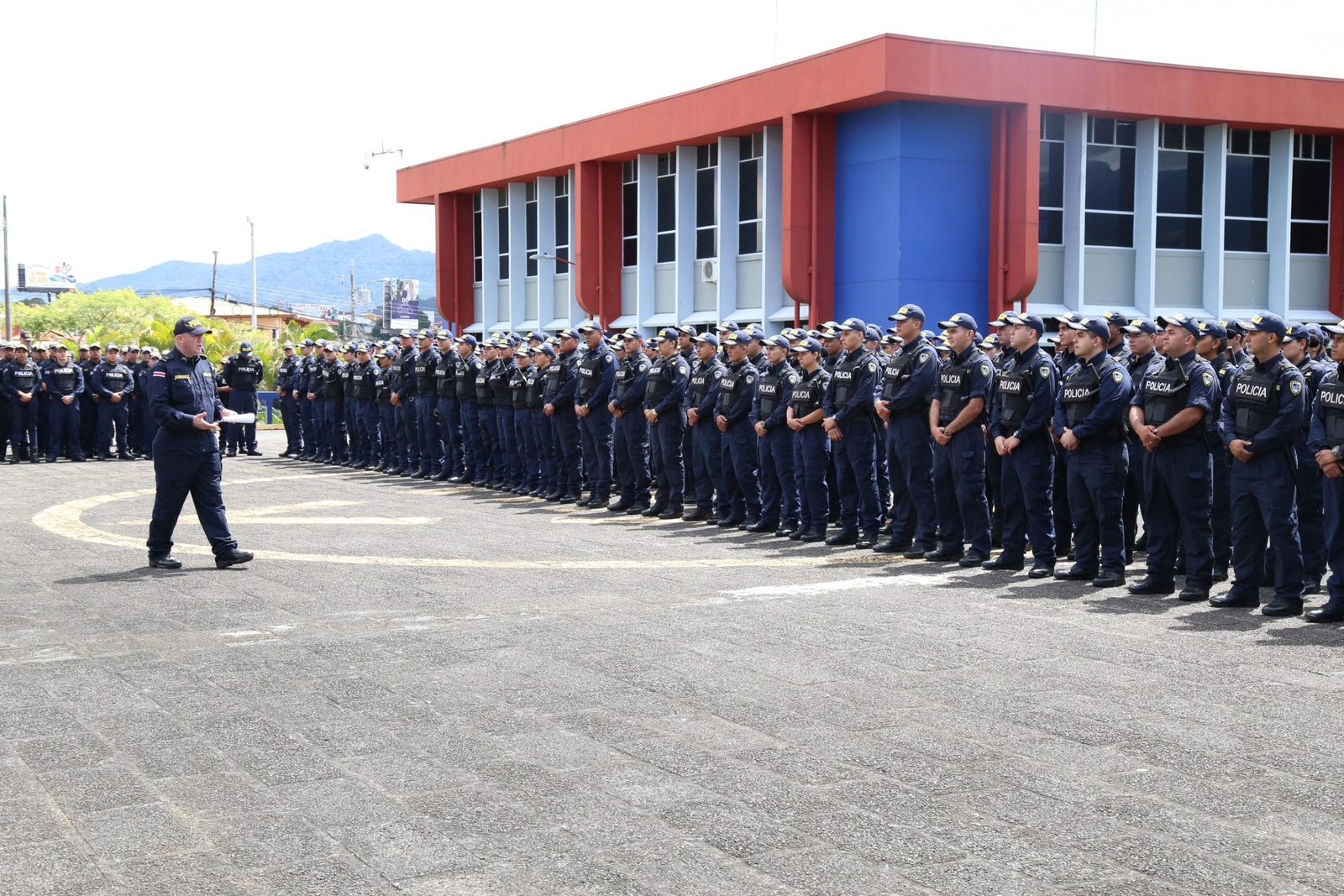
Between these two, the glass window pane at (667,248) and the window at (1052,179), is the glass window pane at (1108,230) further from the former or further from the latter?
the glass window pane at (667,248)

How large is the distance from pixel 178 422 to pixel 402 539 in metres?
2.89

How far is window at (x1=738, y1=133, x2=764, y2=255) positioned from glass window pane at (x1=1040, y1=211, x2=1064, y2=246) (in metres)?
5.88

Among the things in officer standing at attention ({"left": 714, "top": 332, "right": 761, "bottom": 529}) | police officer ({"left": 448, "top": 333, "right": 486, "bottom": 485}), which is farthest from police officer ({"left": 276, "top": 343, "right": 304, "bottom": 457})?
officer standing at attention ({"left": 714, "top": 332, "right": 761, "bottom": 529})

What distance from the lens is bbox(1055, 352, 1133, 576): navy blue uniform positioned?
1106 centimetres

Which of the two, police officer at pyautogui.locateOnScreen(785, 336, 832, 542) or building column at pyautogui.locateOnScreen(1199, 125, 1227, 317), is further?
building column at pyautogui.locateOnScreen(1199, 125, 1227, 317)

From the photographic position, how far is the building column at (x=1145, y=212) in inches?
1161

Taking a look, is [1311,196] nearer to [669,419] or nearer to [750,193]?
[750,193]

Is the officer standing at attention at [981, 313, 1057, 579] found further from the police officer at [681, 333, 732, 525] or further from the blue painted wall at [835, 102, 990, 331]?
the blue painted wall at [835, 102, 990, 331]

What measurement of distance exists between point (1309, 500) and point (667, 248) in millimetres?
24862

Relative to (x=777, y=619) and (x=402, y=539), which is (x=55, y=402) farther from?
(x=777, y=619)

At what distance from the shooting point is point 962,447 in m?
12.4

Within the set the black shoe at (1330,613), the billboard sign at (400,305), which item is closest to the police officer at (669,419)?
the black shoe at (1330,613)

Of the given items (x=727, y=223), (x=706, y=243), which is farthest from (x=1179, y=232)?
(x=706, y=243)

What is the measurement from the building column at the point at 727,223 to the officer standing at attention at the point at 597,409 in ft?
46.4
